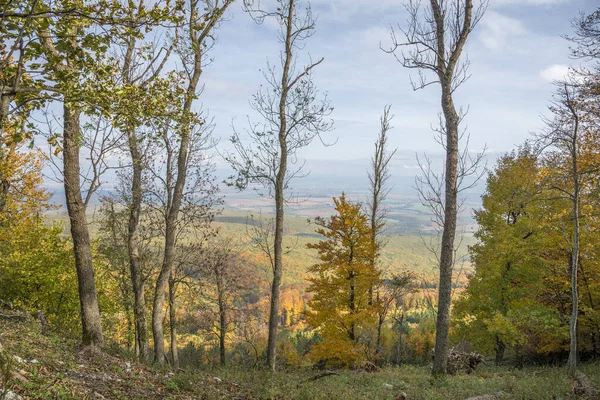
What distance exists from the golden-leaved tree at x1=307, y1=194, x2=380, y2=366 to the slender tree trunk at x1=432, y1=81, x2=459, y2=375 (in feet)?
25.7

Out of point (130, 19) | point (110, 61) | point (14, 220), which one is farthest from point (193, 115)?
point (14, 220)

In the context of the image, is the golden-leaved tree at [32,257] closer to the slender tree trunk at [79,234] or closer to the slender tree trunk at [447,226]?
the slender tree trunk at [79,234]

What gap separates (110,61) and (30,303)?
767 inches

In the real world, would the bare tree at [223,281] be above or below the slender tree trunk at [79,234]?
below

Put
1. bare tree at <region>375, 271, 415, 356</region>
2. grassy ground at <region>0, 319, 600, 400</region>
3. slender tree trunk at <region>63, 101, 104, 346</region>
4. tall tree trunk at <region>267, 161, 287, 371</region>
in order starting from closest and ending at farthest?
grassy ground at <region>0, 319, 600, 400</region>, slender tree trunk at <region>63, 101, 104, 346</region>, tall tree trunk at <region>267, 161, 287, 371</region>, bare tree at <region>375, 271, 415, 356</region>

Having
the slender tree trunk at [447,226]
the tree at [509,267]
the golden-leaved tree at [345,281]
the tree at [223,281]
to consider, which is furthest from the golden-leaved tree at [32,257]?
the tree at [509,267]

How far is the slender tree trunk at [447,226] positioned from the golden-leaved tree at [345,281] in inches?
309

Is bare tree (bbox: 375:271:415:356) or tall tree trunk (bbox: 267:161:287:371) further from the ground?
tall tree trunk (bbox: 267:161:287:371)

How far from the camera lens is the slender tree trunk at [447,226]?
379 inches

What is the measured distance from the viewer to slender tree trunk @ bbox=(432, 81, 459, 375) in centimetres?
962

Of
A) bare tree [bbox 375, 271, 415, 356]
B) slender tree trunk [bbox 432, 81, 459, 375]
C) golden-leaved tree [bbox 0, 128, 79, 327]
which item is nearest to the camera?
slender tree trunk [bbox 432, 81, 459, 375]

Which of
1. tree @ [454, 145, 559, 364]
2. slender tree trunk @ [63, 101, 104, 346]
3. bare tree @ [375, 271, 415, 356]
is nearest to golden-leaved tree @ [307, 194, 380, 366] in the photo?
bare tree @ [375, 271, 415, 356]

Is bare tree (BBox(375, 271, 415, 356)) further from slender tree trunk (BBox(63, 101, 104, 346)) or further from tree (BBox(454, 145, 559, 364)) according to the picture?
slender tree trunk (BBox(63, 101, 104, 346))

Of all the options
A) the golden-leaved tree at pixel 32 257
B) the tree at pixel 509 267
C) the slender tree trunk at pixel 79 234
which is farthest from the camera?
the golden-leaved tree at pixel 32 257
